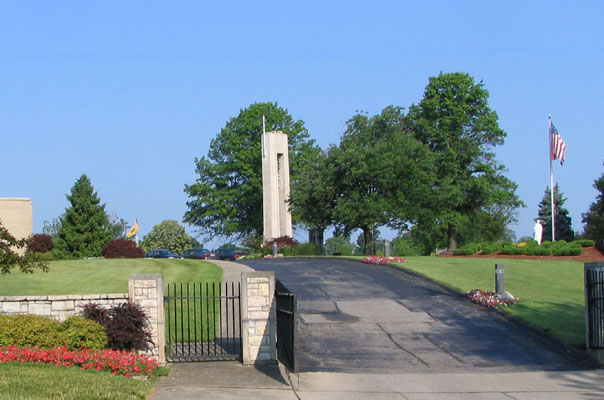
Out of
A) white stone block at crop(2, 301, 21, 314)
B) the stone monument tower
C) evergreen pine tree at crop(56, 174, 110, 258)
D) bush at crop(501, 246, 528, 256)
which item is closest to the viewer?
white stone block at crop(2, 301, 21, 314)

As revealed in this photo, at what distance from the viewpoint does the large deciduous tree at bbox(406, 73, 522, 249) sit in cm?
5650

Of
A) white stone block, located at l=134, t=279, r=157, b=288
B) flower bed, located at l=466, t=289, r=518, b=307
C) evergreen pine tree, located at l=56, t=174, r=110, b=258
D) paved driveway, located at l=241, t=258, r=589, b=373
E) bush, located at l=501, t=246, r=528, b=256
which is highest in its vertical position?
evergreen pine tree, located at l=56, t=174, r=110, b=258

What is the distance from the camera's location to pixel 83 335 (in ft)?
43.9

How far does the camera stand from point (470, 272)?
27703 mm

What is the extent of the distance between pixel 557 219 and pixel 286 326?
191 feet

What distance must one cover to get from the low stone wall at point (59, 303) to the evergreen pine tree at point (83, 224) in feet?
124

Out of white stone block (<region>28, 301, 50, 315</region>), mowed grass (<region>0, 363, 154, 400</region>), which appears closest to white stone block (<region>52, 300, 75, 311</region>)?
white stone block (<region>28, 301, 50, 315</region>)

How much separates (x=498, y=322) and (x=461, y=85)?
4221 centimetres

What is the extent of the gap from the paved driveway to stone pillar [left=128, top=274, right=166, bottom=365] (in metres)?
2.82

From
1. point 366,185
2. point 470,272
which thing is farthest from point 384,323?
point 366,185

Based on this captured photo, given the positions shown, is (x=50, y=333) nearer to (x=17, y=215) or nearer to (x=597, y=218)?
(x=17, y=215)

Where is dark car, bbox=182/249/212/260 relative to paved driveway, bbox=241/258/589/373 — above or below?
above

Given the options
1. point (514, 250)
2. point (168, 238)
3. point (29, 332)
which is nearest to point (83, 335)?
point (29, 332)

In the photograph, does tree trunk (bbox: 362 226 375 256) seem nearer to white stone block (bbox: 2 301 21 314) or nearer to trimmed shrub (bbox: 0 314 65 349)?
white stone block (bbox: 2 301 21 314)
